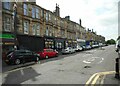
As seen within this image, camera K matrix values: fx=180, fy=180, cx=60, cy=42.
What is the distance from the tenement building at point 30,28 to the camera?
2636 cm

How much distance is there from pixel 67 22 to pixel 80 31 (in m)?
15.8

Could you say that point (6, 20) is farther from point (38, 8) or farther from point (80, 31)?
point (80, 31)

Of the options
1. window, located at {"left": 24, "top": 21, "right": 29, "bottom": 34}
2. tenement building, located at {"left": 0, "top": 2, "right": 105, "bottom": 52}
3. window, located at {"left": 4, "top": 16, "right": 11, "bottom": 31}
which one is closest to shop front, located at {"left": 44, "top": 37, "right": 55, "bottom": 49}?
tenement building, located at {"left": 0, "top": 2, "right": 105, "bottom": 52}

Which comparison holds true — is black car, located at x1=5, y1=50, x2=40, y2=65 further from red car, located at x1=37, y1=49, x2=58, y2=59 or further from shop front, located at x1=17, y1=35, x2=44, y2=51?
shop front, located at x1=17, y1=35, x2=44, y2=51

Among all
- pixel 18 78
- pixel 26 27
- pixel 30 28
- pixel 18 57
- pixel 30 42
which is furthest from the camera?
pixel 30 28

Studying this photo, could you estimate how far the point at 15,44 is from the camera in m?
27.4

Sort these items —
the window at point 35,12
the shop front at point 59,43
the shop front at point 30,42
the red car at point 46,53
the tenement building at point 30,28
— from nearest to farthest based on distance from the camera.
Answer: the tenement building at point 30,28
the red car at point 46,53
the shop front at point 30,42
the window at point 35,12
the shop front at point 59,43

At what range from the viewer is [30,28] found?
32.2 metres

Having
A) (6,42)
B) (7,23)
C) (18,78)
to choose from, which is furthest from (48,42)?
(18,78)

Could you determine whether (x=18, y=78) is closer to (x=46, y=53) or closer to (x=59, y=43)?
(x=46, y=53)

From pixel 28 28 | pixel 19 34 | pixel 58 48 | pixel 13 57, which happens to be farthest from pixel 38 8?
pixel 13 57

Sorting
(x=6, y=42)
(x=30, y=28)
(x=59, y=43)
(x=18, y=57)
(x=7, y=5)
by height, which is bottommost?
(x=18, y=57)

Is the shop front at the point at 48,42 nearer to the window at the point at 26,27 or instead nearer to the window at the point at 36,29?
the window at the point at 36,29

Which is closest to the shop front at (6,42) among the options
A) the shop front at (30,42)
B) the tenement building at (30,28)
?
the tenement building at (30,28)
